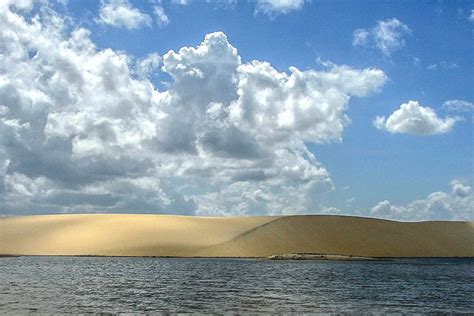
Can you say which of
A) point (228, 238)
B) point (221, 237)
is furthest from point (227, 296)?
point (221, 237)

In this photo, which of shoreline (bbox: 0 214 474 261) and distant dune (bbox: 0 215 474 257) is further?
distant dune (bbox: 0 215 474 257)

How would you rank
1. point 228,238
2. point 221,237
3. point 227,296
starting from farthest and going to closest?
point 221,237, point 228,238, point 227,296

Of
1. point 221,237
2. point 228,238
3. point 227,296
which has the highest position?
point 221,237

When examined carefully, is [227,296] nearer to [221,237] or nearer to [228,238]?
[228,238]

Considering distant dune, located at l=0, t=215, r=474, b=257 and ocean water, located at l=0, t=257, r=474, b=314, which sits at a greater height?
distant dune, located at l=0, t=215, r=474, b=257

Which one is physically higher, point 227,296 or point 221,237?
point 221,237

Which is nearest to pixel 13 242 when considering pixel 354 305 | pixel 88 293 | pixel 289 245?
pixel 289 245

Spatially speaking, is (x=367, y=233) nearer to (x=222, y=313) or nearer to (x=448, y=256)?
(x=448, y=256)

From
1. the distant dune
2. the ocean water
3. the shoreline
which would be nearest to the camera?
the ocean water

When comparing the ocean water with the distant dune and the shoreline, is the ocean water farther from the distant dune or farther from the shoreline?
the distant dune

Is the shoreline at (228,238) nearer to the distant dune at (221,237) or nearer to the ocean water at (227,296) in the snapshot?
the distant dune at (221,237)

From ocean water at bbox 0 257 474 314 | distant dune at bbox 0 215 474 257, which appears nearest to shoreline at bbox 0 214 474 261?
distant dune at bbox 0 215 474 257

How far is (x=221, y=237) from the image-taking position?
456 feet

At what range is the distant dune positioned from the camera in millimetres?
132875
